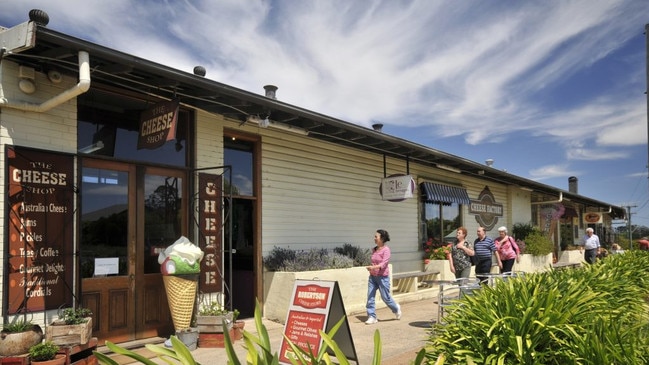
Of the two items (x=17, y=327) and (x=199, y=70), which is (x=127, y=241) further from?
(x=199, y=70)

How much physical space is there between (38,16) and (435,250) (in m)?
10.1

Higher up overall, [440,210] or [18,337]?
[440,210]

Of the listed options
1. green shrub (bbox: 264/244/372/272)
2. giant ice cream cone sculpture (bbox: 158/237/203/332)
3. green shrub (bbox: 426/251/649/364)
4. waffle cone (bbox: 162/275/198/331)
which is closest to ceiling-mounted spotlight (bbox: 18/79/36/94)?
giant ice cream cone sculpture (bbox: 158/237/203/332)

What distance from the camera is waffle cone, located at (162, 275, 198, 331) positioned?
21.6 ft

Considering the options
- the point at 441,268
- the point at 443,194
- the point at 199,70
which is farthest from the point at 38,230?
the point at 443,194

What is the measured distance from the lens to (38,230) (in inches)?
225

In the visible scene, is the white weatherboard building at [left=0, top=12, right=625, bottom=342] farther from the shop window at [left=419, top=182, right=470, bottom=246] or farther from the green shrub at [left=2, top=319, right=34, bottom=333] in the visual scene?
the shop window at [left=419, top=182, right=470, bottom=246]

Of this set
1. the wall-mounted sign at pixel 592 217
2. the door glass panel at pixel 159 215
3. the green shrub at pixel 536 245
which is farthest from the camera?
the wall-mounted sign at pixel 592 217

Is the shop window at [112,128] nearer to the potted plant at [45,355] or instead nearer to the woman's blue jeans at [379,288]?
the potted plant at [45,355]

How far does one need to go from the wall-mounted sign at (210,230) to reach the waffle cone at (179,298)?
74 centimetres

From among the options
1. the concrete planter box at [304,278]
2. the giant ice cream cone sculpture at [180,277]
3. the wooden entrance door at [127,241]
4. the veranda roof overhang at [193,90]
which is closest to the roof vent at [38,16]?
the veranda roof overhang at [193,90]

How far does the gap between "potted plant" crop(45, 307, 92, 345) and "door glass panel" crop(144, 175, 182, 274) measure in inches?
54.4

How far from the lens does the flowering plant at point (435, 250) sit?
12.7 m

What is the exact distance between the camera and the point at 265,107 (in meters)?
7.56
